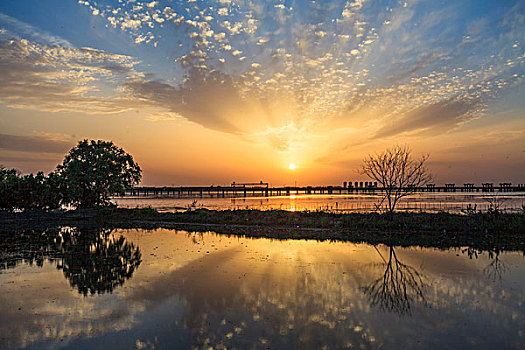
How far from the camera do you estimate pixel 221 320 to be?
30.6 ft

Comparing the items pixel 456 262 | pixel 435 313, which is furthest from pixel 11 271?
pixel 456 262

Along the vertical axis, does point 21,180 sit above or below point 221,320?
above

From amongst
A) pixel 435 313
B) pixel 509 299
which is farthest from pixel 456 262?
pixel 435 313

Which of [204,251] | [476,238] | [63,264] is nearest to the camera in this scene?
[63,264]

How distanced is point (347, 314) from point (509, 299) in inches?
242

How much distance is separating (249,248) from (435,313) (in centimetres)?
1272

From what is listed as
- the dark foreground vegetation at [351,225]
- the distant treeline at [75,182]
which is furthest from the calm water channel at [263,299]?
the distant treeline at [75,182]

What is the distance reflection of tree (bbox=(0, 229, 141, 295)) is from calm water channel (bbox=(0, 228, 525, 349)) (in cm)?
12

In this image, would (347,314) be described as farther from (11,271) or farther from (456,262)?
(11,271)

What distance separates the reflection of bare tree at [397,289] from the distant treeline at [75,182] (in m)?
39.0

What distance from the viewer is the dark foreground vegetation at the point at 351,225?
2330cm

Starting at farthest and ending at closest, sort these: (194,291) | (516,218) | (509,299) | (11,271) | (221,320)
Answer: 1. (516,218)
2. (11,271)
3. (194,291)
4. (509,299)
5. (221,320)

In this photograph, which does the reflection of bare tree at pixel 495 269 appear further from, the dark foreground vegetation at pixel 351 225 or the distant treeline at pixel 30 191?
the distant treeline at pixel 30 191

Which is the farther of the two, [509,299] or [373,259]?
[373,259]
